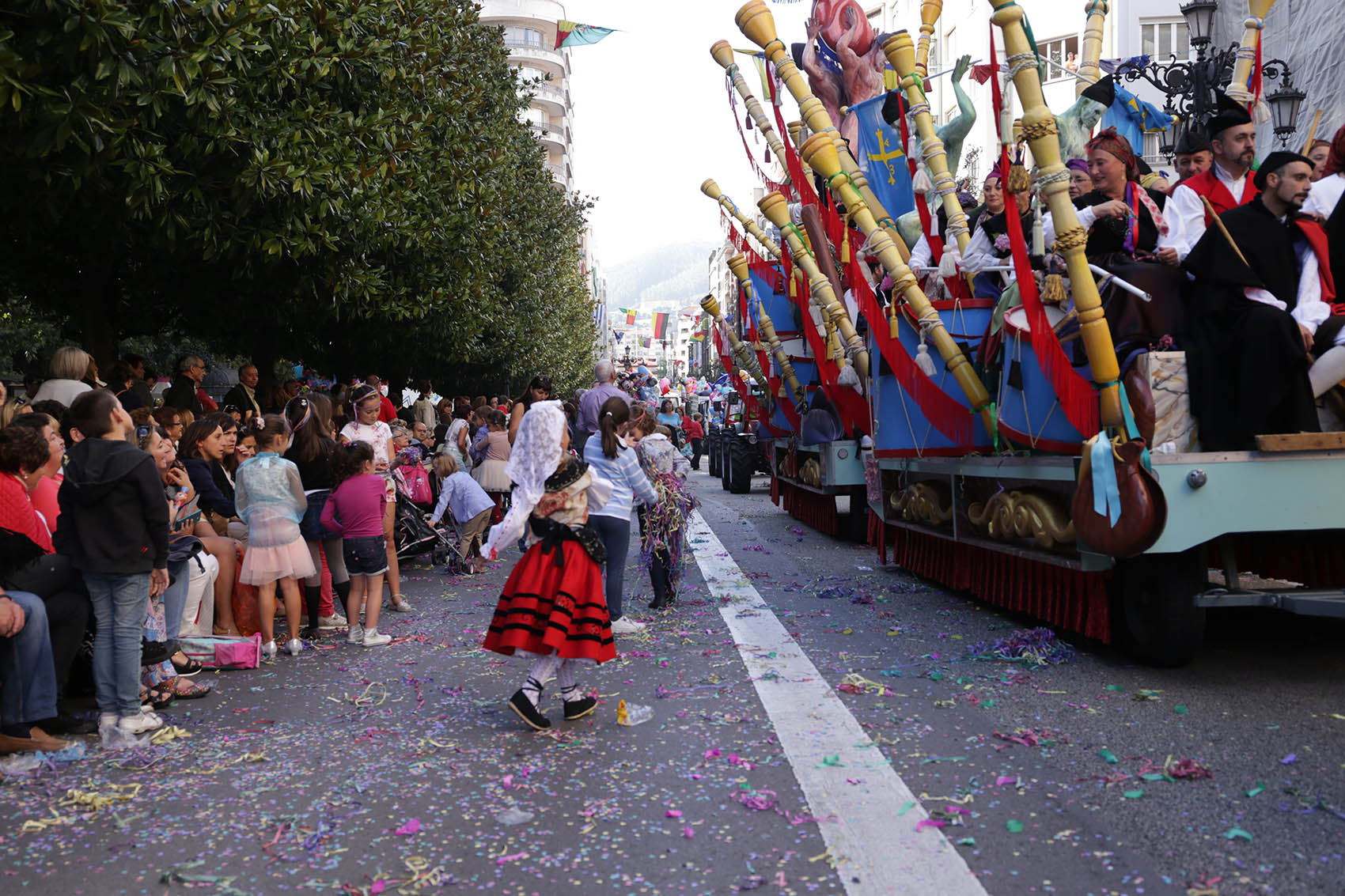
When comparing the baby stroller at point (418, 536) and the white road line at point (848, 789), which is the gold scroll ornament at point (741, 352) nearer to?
the baby stroller at point (418, 536)

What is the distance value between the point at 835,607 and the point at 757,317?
7.42 m

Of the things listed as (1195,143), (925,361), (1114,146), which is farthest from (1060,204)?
(1195,143)

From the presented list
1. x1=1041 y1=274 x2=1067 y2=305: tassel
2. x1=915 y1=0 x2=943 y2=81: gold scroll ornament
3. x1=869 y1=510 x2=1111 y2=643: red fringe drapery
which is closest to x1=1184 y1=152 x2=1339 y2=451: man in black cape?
x1=1041 y1=274 x2=1067 y2=305: tassel

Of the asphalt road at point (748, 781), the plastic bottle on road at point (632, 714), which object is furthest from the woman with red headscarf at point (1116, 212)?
the plastic bottle on road at point (632, 714)

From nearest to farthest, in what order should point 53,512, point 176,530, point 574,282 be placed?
point 53,512, point 176,530, point 574,282

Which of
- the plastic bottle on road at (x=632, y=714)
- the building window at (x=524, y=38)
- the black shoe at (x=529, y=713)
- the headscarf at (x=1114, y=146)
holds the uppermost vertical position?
the building window at (x=524, y=38)

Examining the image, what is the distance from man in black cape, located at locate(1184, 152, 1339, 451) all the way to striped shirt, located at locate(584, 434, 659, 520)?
3.30m

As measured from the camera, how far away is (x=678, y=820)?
404 centimetres

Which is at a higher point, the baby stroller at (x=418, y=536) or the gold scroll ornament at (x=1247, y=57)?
the gold scroll ornament at (x=1247, y=57)

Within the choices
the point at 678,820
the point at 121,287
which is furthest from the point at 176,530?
the point at 121,287

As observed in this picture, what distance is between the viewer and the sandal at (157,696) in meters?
6.07

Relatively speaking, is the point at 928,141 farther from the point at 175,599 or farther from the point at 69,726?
the point at 69,726

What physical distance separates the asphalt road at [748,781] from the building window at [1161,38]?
32176 millimetres

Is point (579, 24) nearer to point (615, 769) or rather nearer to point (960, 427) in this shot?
point (960, 427)
